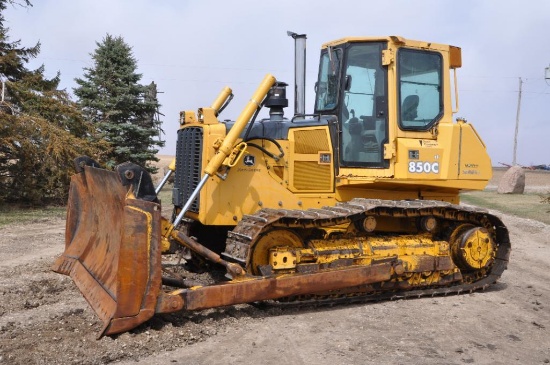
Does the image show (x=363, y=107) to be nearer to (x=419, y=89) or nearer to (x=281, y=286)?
(x=419, y=89)

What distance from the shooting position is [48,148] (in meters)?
17.6

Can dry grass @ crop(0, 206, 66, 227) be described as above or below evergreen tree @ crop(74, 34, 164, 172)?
below

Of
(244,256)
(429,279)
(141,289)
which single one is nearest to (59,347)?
(141,289)

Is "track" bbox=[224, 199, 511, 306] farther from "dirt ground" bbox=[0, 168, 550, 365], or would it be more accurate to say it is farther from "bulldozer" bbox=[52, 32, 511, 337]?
"dirt ground" bbox=[0, 168, 550, 365]

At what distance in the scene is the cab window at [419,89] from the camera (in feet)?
24.3

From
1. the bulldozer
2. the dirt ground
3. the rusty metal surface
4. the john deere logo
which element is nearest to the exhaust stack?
the bulldozer

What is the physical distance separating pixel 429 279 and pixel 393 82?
8.55 ft

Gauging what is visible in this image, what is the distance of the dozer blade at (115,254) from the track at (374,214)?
1244 mm

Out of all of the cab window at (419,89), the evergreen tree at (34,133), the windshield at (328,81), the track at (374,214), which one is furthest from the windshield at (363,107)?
the evergreen tree at (34,133)

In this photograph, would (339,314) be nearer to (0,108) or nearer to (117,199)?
(117,199)

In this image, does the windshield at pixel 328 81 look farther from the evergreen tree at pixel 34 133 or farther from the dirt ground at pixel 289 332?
the evergreen tree at pixel 34 133

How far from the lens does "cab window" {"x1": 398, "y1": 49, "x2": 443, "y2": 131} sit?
7.42 meters

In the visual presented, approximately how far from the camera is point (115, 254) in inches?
228

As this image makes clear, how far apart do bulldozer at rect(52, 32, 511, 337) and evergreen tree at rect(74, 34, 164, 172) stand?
16.9m
